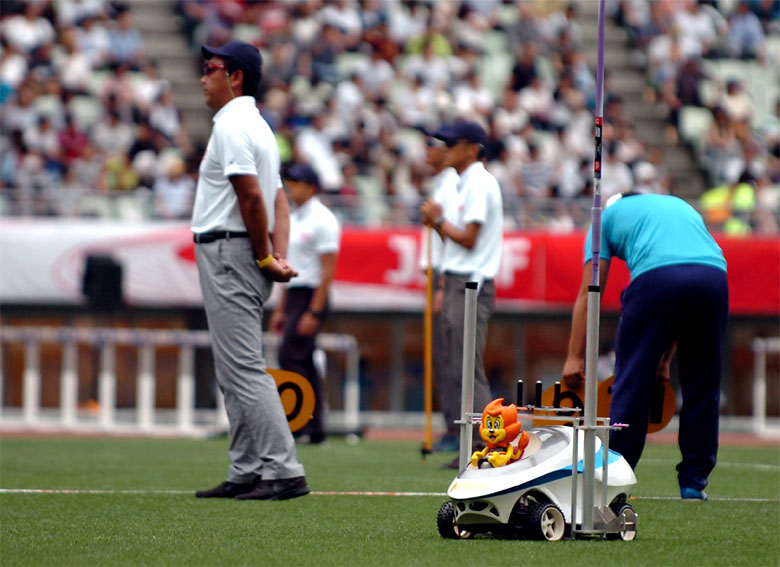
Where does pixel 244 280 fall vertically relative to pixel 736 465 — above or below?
above

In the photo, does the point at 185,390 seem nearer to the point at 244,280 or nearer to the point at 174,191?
the point at 174,191

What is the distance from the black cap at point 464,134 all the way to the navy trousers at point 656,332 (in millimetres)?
2668

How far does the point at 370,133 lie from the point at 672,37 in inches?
241

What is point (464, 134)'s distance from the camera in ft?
30.6

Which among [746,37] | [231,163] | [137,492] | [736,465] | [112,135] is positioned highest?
[746,37]

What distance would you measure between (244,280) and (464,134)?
8.88ft

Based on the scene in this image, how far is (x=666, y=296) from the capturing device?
6.69m

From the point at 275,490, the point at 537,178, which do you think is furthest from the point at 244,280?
the point at 537,178

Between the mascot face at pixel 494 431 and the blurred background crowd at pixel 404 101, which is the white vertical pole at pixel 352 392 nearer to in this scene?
the blurred background crowd at pixel 404 101

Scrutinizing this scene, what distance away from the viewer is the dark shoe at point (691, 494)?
24.0ft

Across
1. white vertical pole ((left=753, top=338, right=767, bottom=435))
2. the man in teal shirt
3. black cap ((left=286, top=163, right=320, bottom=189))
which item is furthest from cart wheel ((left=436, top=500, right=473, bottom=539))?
white vertical pole ((left=753, top=338, right=767, bottom=435))

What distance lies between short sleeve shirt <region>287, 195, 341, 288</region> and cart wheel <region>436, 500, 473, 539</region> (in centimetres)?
594

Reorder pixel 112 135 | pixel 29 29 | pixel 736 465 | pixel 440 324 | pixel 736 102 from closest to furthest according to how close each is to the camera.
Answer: pixel 440 324
pixel 736 465
pixel 112 135
pixel 29 29
pixel 736 102

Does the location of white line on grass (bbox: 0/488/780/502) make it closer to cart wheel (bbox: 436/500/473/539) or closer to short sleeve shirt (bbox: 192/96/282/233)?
short sleeve shirt (bbox: 192/96/282/233)
